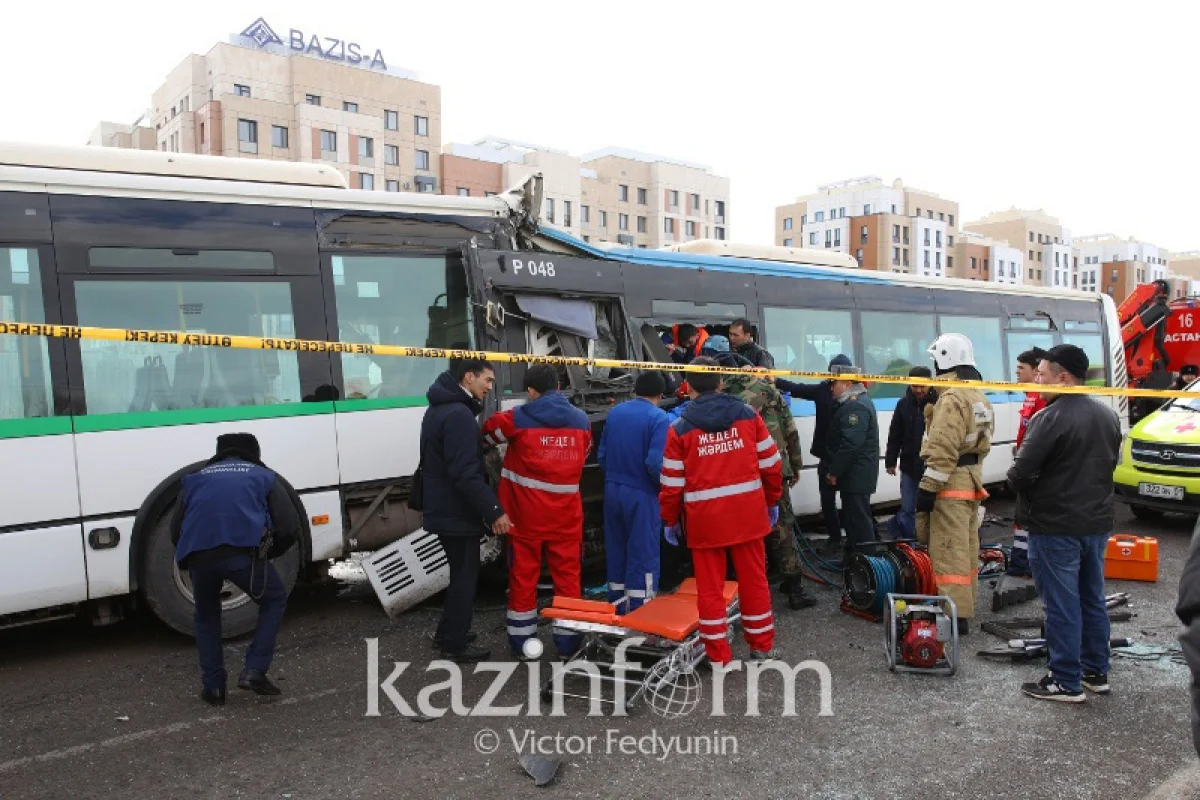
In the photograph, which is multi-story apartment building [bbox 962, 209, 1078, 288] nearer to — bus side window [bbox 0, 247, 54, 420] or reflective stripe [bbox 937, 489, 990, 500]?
reflective stripe [bbox 937, 489, 990, 500]

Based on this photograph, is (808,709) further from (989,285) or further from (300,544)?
(989,285)

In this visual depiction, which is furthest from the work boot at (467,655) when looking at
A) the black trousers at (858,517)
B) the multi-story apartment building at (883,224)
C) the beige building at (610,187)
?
the multi-story apartment building at (883,224)

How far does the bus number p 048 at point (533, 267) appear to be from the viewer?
268 inches

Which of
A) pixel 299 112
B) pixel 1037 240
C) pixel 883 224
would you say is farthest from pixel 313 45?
pixel 1037 240

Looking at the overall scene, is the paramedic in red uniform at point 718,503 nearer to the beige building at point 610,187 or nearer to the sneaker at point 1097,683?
the sneaker at point 1097,683

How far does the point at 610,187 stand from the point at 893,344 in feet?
244

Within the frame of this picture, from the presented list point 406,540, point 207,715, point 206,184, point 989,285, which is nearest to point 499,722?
point 207,715

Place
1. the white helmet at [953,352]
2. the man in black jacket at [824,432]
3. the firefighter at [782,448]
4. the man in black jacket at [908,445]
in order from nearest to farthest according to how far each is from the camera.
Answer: the white helmet at [953,352] < the firefighter at [782,448] < the man in black jacket at [908,445] < the man in black jacket at [824,432]

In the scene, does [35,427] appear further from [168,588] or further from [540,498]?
[540,498]

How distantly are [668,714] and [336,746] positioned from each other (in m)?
1.71

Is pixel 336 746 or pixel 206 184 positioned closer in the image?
pixel 336 746

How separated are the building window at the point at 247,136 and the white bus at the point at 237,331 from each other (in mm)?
56591

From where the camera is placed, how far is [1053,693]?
4699 mm

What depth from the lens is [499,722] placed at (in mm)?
4477
